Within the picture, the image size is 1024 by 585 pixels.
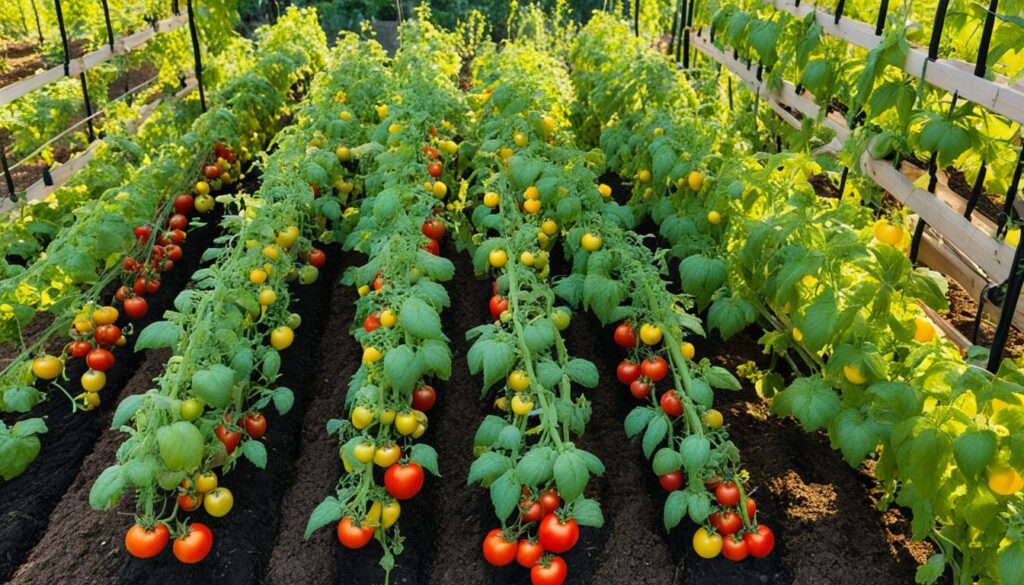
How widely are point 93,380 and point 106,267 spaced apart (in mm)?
778

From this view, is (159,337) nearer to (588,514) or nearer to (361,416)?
(361,416)

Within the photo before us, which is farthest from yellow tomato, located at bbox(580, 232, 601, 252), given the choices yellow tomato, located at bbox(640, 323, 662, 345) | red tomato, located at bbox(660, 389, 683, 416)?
red tomato, located at bbox(660, 389, 683, 416)

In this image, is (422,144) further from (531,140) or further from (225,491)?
(225,491)

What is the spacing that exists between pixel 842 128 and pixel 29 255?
4.14 meters

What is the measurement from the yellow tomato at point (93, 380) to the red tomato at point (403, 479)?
160cm

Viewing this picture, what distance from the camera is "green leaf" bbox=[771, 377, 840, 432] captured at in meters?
2.74

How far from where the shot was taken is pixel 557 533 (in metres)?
2.58

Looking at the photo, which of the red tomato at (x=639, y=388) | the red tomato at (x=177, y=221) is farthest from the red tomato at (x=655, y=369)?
the red tomato at (x=177, y=221)

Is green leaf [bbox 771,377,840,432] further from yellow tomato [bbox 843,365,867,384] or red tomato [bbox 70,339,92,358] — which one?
red tomato [bbox 70,339,92,358]

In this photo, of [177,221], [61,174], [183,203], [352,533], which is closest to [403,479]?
[352,533]

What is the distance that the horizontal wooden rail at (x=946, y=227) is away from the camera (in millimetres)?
2572

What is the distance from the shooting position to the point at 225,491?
291cm

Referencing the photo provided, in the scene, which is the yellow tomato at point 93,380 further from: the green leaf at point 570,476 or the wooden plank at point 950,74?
the wooden plank at point 950,74

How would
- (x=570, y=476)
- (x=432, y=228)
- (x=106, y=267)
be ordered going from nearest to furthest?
(x=570, y=476), (x=432, y=228), (x=106, y=267)
